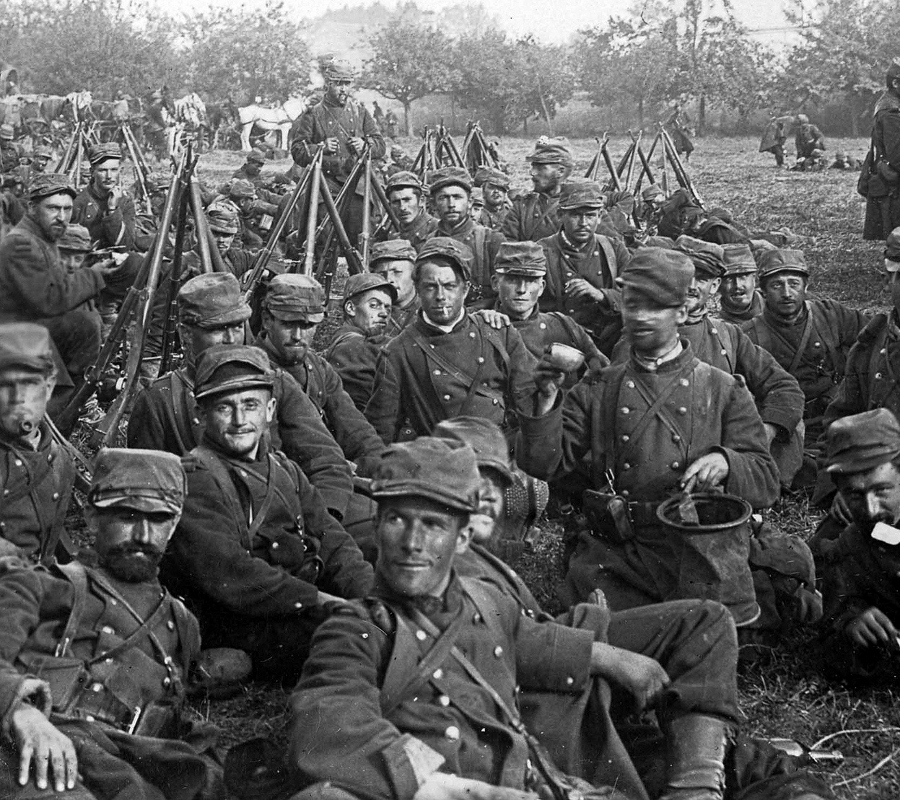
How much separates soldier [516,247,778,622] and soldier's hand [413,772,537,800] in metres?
2.50

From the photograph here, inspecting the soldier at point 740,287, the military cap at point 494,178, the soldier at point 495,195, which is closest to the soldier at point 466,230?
the soldier at point 495,195

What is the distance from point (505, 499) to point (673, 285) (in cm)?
132

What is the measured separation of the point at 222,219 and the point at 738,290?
532cm

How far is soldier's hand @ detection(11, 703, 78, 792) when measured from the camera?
3.79 metres

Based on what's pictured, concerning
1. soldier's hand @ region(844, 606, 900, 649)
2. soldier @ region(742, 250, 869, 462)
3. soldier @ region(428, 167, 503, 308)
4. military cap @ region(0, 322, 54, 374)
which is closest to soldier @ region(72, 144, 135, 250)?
soldier @ region(428, 167, 503, 308)

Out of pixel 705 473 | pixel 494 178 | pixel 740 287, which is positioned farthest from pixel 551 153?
pixel 705 473

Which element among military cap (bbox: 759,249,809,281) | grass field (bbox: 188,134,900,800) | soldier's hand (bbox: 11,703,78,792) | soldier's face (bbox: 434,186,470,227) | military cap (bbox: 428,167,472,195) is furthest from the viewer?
military cap (bbox: 428,167,472,195)

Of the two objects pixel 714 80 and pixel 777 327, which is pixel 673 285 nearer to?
pixel 777 327

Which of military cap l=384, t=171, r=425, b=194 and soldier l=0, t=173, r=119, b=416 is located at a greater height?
military cap l=384, t=171, r=425, b=194

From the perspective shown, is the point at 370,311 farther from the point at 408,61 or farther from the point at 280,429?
the point at 408,61

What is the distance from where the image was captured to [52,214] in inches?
437

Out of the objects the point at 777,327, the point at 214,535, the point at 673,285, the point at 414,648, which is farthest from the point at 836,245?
the point at 414,648

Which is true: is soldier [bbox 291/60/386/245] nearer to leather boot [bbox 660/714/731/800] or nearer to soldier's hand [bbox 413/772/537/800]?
leather boot [bbox 660/714/731/800]

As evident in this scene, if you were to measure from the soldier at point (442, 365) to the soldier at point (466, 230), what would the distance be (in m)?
4.02
